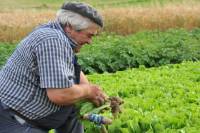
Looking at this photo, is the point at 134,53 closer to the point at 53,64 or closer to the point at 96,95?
the point at 96,95

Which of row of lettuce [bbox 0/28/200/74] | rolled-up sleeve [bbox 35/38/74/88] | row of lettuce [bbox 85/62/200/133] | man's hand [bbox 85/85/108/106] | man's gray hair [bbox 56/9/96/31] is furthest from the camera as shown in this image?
row of lettuce [bbox 0/28/200/74]

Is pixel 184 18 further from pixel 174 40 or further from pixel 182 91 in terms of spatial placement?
pixel 182 91

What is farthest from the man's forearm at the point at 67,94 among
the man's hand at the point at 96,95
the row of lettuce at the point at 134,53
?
the row of lettuce at the point at 134,53

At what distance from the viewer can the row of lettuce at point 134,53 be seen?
13.7m

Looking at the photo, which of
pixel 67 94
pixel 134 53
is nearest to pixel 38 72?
pixel 67 94

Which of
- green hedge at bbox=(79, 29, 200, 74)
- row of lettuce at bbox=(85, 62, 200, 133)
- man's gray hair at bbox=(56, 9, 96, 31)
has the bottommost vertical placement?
green hedge at bbox=(79, 29, 200, 74)

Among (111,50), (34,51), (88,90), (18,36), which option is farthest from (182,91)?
(18,36)

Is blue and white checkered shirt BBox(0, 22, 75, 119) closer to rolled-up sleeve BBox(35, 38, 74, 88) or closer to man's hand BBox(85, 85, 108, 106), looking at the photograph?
rolled-up sleeve BBox(35, 38, 74, 88)

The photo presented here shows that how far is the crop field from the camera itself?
6.29m

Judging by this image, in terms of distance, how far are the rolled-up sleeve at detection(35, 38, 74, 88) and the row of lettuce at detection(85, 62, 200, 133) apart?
1.50m

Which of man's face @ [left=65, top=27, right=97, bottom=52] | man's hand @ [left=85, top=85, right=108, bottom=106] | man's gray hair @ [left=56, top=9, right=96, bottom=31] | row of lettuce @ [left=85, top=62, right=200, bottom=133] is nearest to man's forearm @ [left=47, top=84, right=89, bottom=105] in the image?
man's hand @ [left=85, top=85, right=108, bottom=106]

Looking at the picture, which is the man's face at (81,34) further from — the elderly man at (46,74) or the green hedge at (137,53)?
the green hedge at (137,53)

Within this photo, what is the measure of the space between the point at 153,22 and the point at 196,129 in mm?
14122

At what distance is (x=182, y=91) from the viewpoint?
313 inches
